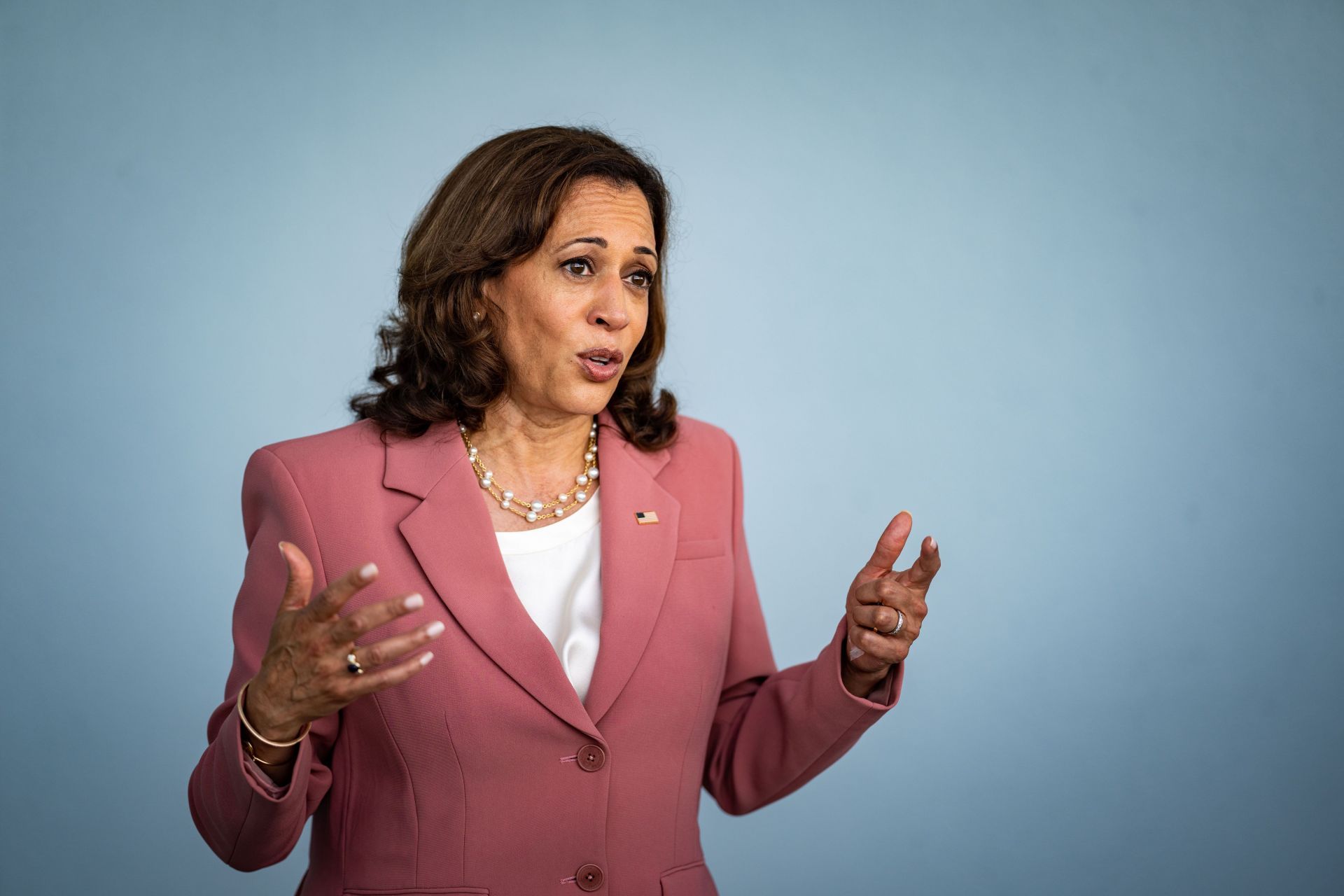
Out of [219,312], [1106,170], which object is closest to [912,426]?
[1106,170]

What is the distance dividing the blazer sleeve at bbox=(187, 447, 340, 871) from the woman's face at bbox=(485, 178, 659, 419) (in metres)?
0.43

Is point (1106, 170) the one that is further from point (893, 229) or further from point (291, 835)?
point (291, 835)

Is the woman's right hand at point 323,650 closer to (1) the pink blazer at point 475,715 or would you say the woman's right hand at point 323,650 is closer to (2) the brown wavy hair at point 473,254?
(1) the pink blazer at point 475,715

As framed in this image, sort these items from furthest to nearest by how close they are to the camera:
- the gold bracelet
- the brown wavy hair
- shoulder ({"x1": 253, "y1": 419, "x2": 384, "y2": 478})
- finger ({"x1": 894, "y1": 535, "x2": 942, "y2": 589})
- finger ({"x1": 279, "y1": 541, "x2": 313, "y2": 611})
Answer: the brown wavy hair → shoulder ({"x1": 253, "y1": 419, "x2": 384, "y2": 478}) → finger ({"x1": 894, "y1": 535, "x2": 942, "y2": 589}) → the gold bracelet → finger ({"x1": 279, "y1": 541, "x2": 313, "y2": 611})

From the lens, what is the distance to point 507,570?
6.14 feet

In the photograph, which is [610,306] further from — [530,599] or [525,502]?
[530,599]

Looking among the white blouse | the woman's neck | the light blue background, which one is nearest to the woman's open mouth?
the woman's neck

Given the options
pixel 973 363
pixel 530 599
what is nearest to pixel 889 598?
pixel 530 599

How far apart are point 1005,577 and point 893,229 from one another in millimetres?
1069

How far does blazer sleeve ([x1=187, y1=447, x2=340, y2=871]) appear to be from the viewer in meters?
1.58

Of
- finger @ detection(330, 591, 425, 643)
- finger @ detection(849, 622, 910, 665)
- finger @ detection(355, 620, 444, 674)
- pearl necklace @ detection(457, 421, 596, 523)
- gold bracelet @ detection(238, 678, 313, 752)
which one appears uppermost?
pearl necklace @ detection(457, 421, 596, 523)

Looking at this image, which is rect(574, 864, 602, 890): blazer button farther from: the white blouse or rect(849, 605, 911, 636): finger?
rect(849, 605, 911, 636): finger

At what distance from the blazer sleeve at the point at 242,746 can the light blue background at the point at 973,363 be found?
133 centimetres

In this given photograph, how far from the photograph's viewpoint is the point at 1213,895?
343cm
